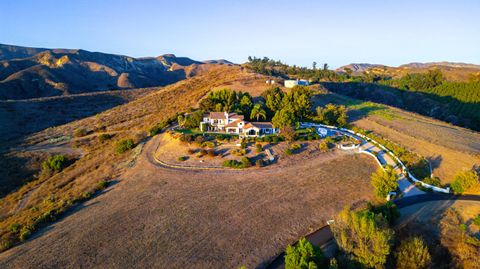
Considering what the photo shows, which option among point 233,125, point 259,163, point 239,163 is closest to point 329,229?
point 259,163

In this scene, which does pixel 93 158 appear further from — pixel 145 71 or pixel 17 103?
pixel 145 71

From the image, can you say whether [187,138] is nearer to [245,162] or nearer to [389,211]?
[245,162]

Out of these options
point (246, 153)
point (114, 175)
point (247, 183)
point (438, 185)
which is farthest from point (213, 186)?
point (438, 185)

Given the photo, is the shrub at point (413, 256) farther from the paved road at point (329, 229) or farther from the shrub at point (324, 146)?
the shrub at point (324, 146)

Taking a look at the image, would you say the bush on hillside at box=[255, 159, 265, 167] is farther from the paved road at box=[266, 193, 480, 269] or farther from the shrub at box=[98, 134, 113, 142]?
the shrub at box=[98, 134, 113, 142]

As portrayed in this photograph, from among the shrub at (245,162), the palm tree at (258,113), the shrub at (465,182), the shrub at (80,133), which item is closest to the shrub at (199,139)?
the shrub at (245,162)
